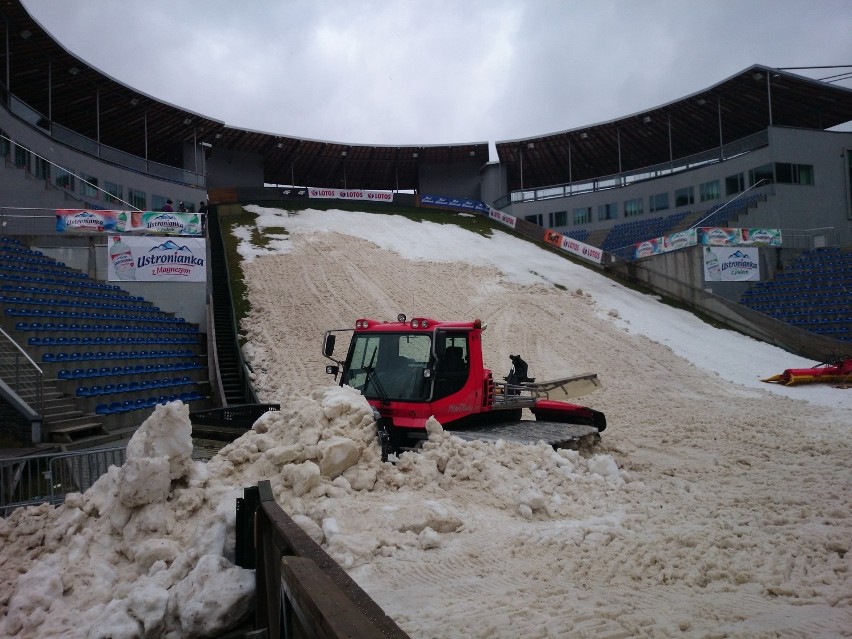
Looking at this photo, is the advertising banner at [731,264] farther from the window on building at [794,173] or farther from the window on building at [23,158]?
the window on building at [23,158]

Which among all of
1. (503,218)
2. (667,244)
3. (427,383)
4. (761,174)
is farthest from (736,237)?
(427,383)

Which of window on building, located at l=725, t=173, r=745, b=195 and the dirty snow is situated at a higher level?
window on building, located at l=725, t=173, r=745, b=195

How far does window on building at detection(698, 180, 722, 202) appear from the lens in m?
37.1

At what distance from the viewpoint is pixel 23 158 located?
75.4 feet

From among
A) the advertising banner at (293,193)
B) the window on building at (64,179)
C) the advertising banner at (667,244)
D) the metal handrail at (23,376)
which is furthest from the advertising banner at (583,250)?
the metal handrail at (23,376)

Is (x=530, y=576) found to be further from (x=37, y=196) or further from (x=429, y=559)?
(x=37, y=196)

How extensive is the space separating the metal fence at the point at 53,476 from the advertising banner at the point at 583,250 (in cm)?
2720

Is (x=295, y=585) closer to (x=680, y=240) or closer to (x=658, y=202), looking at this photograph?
(x=680, y=240)

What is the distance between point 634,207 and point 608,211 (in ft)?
6.25

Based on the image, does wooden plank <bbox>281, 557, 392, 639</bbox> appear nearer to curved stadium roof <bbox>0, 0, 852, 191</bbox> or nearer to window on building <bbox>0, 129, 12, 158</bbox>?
window on building <bbox>0, 129, 12, 158</bbox>

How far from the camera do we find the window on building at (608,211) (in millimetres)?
42969

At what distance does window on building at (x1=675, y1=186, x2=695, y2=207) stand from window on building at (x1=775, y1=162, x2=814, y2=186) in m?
5.94

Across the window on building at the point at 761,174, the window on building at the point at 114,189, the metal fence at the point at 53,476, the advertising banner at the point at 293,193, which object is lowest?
the metal fence at the point at 53,476

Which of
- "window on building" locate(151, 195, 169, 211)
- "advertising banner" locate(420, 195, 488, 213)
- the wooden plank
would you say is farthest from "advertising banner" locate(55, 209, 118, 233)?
"advertising banner" locate(420, 195, 488, 213)
